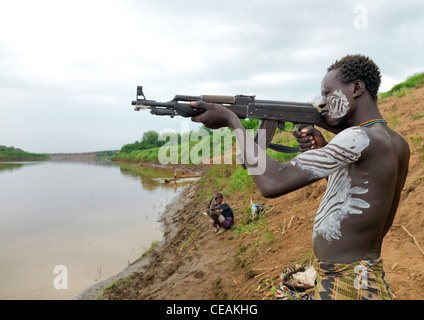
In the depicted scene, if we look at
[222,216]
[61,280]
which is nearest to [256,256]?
[222,216]

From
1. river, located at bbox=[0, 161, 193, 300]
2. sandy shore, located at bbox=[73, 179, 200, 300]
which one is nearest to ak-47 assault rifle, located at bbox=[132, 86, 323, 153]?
sandy shore, located at bbox=[73, 179, 200, 300]

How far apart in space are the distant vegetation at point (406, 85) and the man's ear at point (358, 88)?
1438cm

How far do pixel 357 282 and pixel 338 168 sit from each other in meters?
0.65

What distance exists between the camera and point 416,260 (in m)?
3.78

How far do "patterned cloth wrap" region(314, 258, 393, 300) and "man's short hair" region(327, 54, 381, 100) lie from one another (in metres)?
1.04

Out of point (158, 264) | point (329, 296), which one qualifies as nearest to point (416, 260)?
point (329, 296)

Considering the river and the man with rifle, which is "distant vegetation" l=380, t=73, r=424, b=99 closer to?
the river

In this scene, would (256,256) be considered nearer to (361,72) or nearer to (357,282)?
(357,282)

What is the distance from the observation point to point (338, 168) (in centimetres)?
156

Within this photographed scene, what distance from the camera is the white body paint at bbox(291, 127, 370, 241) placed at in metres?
1.53

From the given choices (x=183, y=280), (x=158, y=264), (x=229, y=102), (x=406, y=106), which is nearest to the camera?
(x=229, y=102)

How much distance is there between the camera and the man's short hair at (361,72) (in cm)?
171
